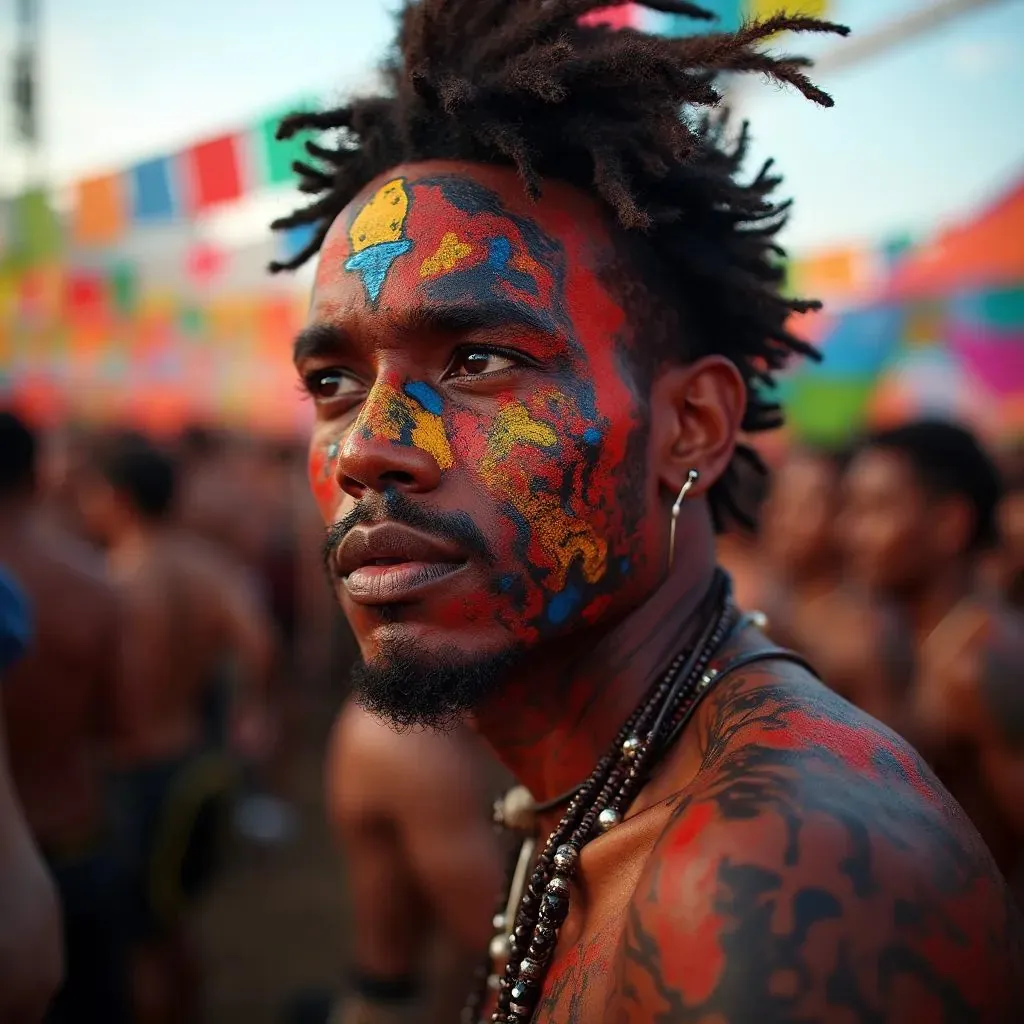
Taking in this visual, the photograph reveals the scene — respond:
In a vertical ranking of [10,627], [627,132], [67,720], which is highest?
[627,132]

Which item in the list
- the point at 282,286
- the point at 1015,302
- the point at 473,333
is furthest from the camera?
the point at 282,286

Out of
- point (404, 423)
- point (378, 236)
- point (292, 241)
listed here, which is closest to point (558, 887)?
point (404, 423)

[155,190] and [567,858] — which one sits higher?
[155,190]

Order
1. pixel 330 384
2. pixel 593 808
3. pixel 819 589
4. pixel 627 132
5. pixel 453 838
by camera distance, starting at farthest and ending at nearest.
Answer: pixel 819 589 < pixel 453 838 < pixel 330 384 < pixel 627 132 < pixel 593 808

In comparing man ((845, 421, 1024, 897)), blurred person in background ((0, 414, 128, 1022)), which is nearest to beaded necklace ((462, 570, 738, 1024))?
man ((845, 421, 1024, 897))

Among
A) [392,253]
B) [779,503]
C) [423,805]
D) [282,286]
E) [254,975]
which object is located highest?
[392,253]

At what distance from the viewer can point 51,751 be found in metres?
4.66

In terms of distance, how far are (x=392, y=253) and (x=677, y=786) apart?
3.63 ft

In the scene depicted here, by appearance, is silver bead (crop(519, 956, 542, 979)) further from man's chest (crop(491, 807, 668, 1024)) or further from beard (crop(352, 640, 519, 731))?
beard (crop(352, 640, 519, 731))

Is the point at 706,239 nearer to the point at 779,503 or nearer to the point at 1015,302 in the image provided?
the point at 779,503

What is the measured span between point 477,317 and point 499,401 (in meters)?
0.16

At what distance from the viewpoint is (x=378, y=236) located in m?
1.90

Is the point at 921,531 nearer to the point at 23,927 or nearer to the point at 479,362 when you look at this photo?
the point at 479,362

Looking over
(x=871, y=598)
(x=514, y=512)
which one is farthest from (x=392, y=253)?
(x=871, y=598)
